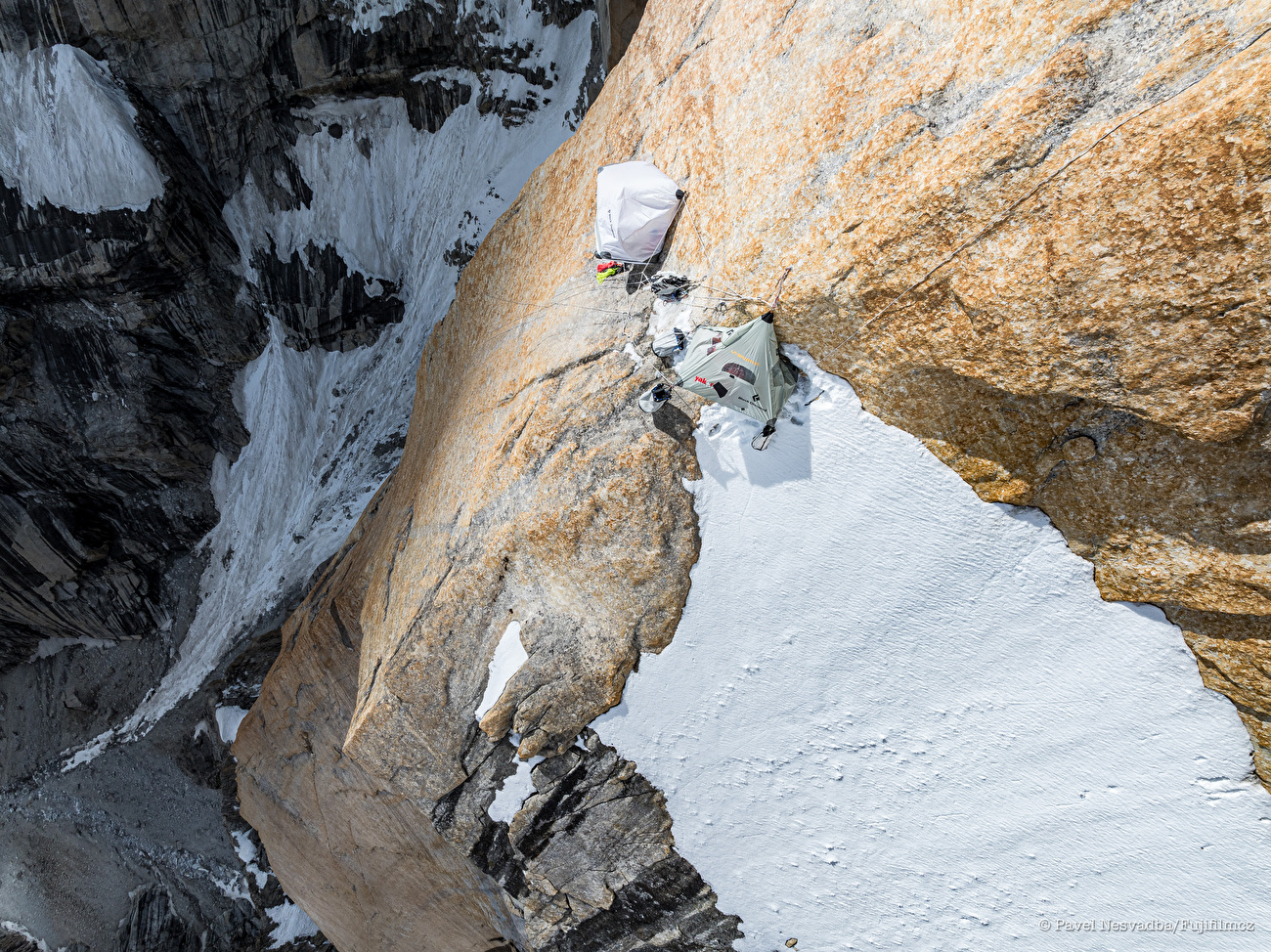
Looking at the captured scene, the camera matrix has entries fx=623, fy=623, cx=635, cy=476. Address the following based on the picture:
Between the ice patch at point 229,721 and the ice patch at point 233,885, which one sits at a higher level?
the ice patch at point 229,721

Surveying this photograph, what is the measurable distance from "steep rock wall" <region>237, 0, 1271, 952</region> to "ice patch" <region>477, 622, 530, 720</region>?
137mm

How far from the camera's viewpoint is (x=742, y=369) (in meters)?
5.98

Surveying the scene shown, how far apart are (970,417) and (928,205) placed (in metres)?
1.83

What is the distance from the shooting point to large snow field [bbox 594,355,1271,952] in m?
5.49

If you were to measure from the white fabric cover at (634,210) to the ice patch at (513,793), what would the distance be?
21.9 feet

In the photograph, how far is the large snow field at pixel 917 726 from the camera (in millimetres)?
5488

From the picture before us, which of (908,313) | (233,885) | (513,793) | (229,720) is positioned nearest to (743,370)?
(908,313)

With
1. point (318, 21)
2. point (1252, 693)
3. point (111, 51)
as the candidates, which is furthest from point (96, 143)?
point (1252, 693)

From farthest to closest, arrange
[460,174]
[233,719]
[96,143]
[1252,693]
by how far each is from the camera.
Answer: [460,174]
[233,719]
[96,143]
[1252,693]

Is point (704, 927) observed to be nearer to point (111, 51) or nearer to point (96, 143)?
point (96, 143)

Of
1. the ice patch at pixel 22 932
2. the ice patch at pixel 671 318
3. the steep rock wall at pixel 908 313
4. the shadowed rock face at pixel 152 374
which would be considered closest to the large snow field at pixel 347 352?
the shadowed rock face at pixel 152 374

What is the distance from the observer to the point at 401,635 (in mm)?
8906
